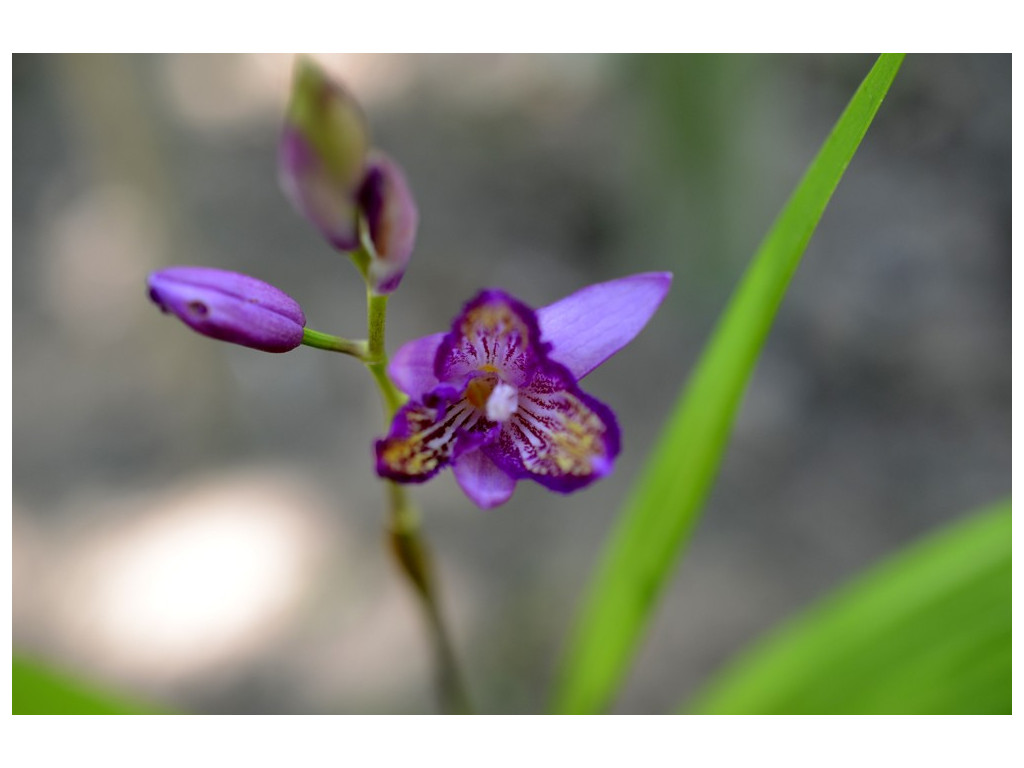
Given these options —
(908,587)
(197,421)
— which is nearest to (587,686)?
(908,587)

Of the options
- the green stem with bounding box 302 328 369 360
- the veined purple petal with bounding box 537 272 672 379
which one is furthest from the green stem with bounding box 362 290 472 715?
the veined purple petal with bounding box 537 272 672 379

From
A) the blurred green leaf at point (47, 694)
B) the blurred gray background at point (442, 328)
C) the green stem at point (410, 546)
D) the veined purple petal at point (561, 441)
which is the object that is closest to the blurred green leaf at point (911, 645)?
the green stem at point (410, 546)

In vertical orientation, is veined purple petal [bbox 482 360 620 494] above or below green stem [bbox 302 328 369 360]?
below

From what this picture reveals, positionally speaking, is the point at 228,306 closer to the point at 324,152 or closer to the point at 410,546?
the point at 324,152

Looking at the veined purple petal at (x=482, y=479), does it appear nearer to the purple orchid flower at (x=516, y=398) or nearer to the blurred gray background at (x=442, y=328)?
the purple orchid flower at (x=516, y=398)

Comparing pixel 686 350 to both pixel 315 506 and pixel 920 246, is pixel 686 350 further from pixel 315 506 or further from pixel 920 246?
pixel 315 506

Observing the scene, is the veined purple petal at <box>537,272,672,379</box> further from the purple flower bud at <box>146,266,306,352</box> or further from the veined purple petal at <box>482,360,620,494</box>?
the purple flower bud at <box>146,266,306,352</box>

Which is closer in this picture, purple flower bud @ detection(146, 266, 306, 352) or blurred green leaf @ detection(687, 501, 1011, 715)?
purple flower bud @ detection(146, 266, 306, 352)
